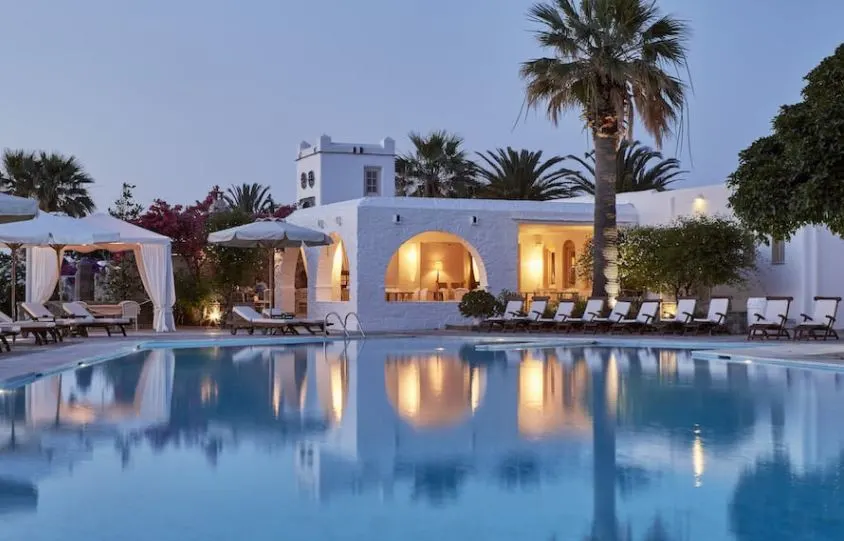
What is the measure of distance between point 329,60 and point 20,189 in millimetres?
10244

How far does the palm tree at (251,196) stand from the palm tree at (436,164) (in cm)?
986

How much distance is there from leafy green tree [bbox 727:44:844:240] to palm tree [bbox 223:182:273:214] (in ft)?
118

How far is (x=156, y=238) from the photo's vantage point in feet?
76.3

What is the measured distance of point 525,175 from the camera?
37281 millimetres

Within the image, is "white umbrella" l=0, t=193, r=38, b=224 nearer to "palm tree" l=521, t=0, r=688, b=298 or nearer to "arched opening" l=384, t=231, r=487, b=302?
"palm tree" l=521, t=0, r=688, b=298

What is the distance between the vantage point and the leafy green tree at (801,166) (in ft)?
46.7

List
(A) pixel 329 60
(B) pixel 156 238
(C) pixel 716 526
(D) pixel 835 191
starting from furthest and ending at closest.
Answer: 1. (A) pixel 329 60
2. (B) pixel 156 238
3. (D) pixel 835 191
4. (C) pixel 716 526

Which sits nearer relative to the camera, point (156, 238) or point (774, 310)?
point (774, 310)

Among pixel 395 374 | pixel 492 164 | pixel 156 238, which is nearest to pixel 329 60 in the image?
pixel 492 164

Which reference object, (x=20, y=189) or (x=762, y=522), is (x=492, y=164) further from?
(x=762, y=522)

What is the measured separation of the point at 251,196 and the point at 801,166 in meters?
37.9

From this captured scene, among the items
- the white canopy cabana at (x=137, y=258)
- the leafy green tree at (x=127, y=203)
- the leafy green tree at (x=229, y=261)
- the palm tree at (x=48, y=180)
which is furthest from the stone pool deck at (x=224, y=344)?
the leafy green tree at (x=127, y=203)

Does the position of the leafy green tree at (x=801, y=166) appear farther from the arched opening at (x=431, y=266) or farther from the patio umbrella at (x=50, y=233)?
the arched opening at (x=431, y=266)

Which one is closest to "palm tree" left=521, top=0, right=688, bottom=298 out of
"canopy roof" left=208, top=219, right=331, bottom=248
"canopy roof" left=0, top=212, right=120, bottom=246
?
"canopy roof" left=208, top=219, right=331, bottom=248
